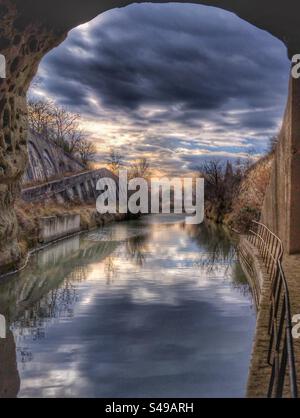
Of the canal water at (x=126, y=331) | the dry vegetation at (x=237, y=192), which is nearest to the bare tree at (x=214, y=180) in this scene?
the dry vegetation at (x=237, y=192)

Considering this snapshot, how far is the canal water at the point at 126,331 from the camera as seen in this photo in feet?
23.0

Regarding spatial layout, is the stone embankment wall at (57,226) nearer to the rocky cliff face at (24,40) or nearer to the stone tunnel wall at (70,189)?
the stone tunnel wall at (70,189)

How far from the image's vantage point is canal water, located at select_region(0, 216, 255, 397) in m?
7.02

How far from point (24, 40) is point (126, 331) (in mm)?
8998

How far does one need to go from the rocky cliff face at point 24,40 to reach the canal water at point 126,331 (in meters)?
2.20

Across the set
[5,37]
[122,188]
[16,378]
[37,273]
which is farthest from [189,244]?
[122,188]

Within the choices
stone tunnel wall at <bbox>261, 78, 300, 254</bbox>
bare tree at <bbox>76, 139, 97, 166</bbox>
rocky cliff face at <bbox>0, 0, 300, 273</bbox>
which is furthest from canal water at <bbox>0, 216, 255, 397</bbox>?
bare tree at <bbox>76, 139, 97, 166</bbox>

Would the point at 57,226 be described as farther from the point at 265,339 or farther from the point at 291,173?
the point at 265,339

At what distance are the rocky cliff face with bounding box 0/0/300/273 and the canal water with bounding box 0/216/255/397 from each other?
2.20 m

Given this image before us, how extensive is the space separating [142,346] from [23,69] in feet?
34.0

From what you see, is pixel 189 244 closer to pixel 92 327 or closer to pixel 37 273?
pixel 37 273

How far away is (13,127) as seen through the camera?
630 inches
